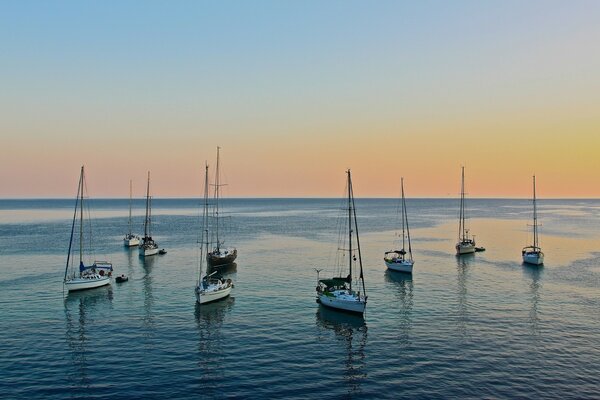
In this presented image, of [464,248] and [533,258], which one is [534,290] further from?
[464,248]

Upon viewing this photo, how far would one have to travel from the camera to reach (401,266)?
257 feet

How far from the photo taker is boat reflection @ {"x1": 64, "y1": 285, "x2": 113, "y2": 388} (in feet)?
114

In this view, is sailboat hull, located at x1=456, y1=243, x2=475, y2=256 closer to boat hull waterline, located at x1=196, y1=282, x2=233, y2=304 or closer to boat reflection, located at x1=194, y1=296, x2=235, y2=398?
boat reflection, located at x1=194, y1=296, x2=235, y2=398

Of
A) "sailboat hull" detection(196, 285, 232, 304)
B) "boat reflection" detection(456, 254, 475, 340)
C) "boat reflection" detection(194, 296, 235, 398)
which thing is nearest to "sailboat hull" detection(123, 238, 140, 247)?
"boat reflection" detection(194, 296, 235, 398)

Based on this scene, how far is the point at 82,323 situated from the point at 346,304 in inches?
1142

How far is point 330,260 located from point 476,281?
31.2 m

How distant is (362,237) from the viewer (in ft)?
466

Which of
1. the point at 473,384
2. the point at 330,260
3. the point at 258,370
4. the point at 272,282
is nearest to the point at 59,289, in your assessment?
the point at 272,282

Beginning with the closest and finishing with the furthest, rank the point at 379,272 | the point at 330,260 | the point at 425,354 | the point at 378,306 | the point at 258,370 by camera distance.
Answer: the point at 258,370, the point at 425,354, the point at 378,306, the point at 379,272, the point at 330,260

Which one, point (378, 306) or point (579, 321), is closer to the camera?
point (579, 321)

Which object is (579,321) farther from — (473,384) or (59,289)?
(59,289)

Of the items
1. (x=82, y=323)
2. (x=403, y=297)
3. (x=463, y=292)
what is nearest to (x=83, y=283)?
(x=82, y=323)

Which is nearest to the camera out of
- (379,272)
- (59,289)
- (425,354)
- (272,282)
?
(425,354)

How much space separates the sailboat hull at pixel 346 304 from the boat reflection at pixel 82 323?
1013 inches
